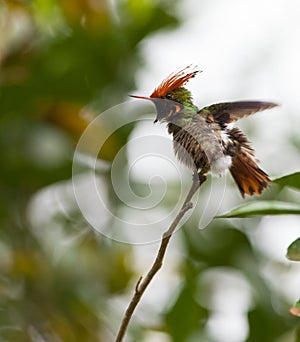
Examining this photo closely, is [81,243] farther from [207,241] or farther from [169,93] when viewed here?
[169,93]

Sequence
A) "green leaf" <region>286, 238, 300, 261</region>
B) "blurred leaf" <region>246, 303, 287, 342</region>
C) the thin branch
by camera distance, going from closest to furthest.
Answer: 1. the thin branch
2. "green leaf" <region>286, 238, 300, 261</region>
3. "blurred leaf" <region>246, 303, 287, 342</region>

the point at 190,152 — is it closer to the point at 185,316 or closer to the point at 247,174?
the point at 247,174

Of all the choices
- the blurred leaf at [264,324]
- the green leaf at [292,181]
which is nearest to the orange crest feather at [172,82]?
the green leaf at [292,181]

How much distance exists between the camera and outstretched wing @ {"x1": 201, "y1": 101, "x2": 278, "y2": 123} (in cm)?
53

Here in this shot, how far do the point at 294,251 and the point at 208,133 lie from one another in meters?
0.15

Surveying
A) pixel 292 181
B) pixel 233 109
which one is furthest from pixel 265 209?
pixel 233 109

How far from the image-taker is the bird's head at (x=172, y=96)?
54cm

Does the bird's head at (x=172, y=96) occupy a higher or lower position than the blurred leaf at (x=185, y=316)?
higher

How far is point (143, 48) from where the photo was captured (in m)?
1.42

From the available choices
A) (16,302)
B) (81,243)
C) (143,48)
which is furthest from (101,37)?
(16,302)

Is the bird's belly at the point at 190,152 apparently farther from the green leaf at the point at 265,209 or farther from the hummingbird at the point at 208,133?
the green leaf at the point at 265,209

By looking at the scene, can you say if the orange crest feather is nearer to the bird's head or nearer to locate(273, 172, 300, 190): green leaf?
the bird's head

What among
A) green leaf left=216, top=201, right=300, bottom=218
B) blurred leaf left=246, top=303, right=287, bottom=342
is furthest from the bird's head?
blurred leaf left=246, top=303, right=287, bottom=342

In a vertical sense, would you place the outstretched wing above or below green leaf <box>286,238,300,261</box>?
above
